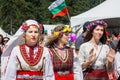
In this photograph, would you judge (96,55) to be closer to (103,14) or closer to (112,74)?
(112,74)

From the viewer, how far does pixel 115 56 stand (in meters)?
7.70

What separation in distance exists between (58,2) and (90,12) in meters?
1.17

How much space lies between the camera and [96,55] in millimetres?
7434

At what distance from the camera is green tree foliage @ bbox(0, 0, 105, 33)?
176ft

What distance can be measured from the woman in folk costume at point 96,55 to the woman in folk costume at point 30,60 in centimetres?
107

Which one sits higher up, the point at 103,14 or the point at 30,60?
→ the point at 103,14

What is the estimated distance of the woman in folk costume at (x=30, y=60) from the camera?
646 cm

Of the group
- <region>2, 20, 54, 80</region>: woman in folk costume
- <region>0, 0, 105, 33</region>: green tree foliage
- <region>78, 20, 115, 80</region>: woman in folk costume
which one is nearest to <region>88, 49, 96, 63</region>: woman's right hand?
<region>78, 20, 115, 80</region>: woman in folk costume

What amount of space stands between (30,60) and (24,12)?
163ft

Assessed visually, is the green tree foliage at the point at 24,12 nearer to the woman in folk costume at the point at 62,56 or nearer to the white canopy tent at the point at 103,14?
the white canopy tent at the point at 103,14

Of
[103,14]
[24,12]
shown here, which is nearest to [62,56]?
[103,14]

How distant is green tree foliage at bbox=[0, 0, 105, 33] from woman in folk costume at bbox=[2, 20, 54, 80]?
153 feet

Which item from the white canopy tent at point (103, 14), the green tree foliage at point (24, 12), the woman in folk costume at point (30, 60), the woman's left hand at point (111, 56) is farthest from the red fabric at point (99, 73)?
the green tree foliage at point (24, 12)

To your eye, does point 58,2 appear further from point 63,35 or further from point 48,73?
point 48,73
